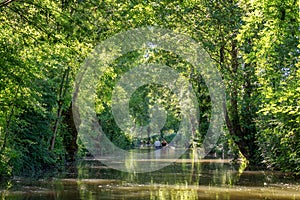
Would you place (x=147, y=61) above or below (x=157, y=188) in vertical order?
above

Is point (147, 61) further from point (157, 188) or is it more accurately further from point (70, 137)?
point (157, 188)

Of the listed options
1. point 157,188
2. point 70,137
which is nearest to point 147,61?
point 70,137

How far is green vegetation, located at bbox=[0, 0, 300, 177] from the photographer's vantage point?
12.8 meters

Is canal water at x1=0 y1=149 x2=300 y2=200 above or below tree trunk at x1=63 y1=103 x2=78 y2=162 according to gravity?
below

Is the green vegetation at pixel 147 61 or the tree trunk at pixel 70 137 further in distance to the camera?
the tree trunk at pixel 70 137

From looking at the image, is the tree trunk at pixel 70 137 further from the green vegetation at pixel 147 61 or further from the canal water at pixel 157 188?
the canal water at pixel 157 188

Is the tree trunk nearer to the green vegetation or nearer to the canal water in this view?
the green vegetation

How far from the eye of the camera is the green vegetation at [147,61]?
12.8 meters

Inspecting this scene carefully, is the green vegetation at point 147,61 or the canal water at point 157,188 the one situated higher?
the green vegetation at point 147,61

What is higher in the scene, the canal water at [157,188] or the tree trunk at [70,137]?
the tree trunk at [70,137]

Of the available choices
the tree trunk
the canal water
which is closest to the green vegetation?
the tree trunk

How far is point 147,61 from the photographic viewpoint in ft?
97.5

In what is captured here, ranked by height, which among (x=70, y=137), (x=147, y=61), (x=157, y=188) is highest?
(x=147, y=61)

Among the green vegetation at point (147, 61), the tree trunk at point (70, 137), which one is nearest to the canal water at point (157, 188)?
the green vegetation at point (147, 61)
